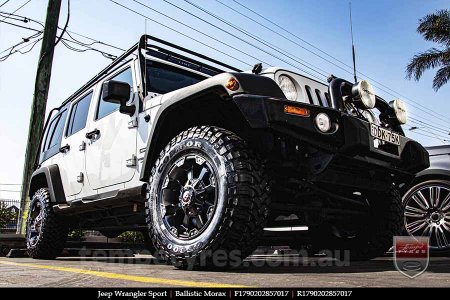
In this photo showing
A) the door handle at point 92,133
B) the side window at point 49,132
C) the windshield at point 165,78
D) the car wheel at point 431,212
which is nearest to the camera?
the windshield at point 165,78

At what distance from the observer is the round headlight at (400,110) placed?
12.9ft

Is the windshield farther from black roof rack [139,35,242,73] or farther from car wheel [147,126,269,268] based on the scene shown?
car wheel [147,126,269,268]

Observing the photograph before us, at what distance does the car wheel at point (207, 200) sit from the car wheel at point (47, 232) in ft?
8.84

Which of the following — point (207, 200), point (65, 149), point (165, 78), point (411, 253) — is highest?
point (165, 78)

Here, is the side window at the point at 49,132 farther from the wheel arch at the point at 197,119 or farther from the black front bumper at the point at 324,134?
the black front bumper at the point at 324,134

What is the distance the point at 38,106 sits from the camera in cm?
1026

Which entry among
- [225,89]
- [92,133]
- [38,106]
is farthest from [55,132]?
[38,106]

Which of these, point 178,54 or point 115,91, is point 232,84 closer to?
point 115,91

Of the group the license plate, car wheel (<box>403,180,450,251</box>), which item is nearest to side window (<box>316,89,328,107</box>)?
the license plate

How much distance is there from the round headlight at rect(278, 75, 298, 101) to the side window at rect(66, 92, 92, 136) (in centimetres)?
266

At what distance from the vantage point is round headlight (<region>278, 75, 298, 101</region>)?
136 inches

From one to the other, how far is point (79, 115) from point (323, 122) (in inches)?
139

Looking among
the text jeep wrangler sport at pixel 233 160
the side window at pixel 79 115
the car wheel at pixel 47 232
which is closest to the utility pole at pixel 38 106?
the car wheel at pixel 47 232
